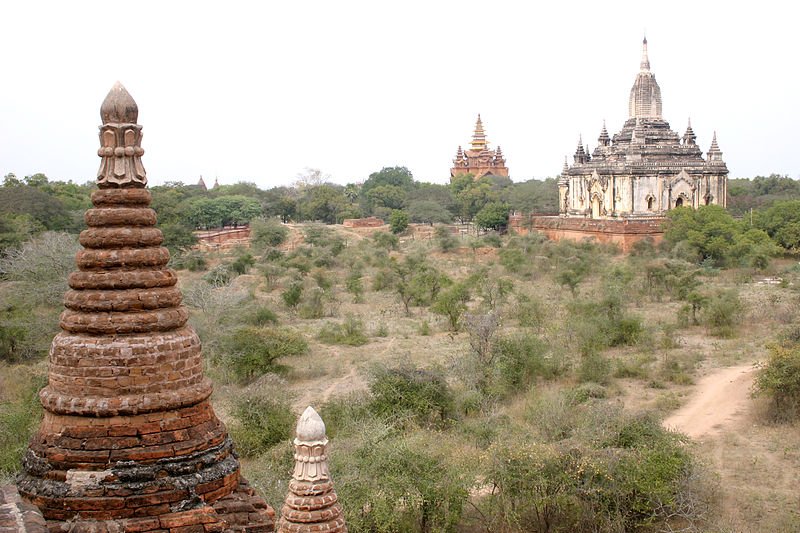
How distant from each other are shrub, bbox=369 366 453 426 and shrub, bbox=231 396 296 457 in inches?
63.7

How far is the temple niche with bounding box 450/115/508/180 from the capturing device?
80000 mm

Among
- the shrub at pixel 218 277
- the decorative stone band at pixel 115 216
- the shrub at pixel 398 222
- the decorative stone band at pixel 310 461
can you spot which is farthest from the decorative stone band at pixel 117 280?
the shrub at pixel 398 222

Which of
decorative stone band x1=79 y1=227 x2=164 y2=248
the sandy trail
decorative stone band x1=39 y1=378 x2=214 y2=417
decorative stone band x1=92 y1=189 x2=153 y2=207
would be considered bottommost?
the sandy trail

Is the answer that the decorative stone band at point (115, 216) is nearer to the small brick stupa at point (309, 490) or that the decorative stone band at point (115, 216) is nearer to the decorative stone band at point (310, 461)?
the small brick stupa at point (309, 490)

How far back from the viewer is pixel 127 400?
4.85 m

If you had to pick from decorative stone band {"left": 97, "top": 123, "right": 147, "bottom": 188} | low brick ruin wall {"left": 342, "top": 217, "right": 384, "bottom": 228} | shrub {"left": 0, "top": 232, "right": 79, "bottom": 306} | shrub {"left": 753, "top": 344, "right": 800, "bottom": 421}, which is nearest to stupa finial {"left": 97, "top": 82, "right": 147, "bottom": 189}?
decorative stone band {"left": 97, "top": 123, "right": 147, "bottom": 188}

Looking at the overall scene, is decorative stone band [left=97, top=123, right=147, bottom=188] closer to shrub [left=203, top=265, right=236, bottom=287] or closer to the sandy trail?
the sandy trail

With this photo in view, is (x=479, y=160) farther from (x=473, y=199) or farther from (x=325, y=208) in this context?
(x=325, y=208)

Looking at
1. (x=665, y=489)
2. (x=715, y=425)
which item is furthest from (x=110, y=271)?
(x=715, y=425)

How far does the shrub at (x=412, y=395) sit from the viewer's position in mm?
14930

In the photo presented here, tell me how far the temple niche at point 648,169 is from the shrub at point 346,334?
2017 cm

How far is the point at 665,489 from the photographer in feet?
35.0

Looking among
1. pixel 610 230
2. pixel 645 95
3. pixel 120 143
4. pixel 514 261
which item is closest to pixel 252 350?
pixel 120 143

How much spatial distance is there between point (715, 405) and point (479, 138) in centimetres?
6757
